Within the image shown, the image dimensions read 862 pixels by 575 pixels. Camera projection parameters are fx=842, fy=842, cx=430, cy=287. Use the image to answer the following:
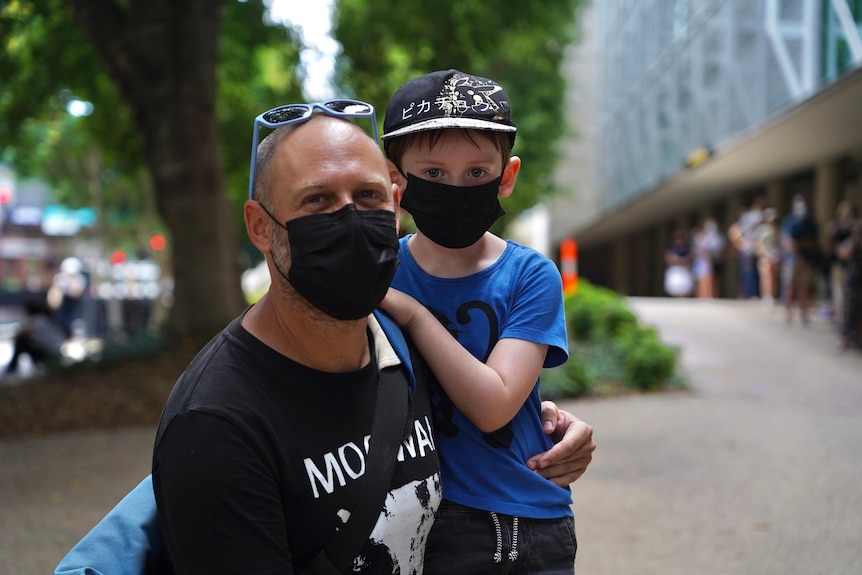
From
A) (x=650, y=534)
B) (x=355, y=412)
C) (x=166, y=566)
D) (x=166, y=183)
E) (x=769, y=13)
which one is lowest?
(x=650, y=534)

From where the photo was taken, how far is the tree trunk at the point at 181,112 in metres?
10.1

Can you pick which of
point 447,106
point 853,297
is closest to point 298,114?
point 447,106

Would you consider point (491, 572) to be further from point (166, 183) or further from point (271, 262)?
point (166, 183)

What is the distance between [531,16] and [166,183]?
242 inches

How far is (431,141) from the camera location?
6.52 ft

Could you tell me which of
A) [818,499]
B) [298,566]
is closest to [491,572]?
[298,566]

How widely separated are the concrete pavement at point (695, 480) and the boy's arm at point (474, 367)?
2949 millimetres

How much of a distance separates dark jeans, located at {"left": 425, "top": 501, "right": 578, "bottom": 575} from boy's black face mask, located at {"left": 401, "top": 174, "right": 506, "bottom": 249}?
65cm

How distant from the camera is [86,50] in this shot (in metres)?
13.0

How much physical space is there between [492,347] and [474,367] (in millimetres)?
155

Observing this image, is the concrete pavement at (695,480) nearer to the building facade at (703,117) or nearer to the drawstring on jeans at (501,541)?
the drawstring on jeans at (501,541)

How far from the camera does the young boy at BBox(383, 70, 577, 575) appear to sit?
1903 mm

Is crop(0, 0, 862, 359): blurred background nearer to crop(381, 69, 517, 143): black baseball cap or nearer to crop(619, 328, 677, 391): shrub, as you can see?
crop(619, 328, 677, 391): shrub

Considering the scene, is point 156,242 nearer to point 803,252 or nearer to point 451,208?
point 803,252
